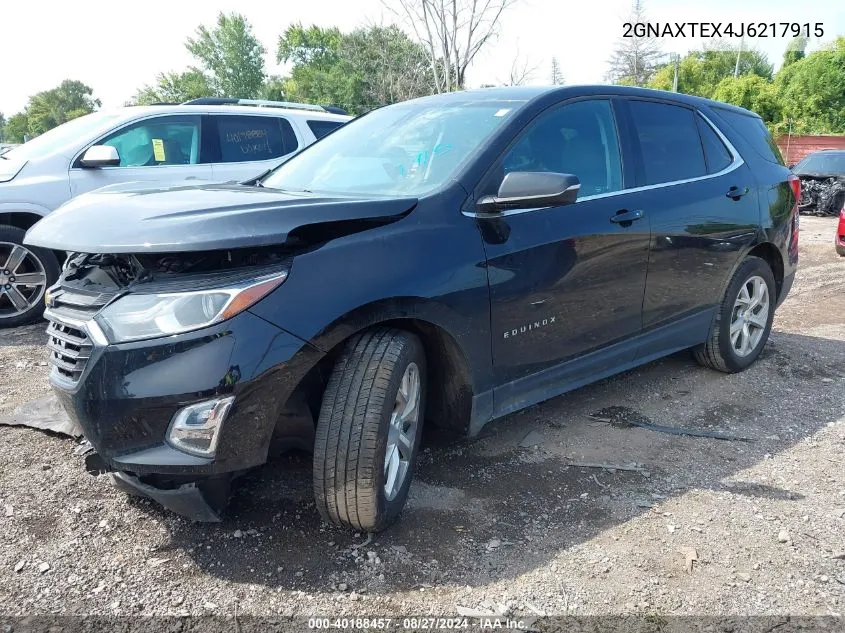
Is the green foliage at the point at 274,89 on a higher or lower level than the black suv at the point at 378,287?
higher

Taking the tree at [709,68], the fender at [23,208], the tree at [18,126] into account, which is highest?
the tree at [18,126]

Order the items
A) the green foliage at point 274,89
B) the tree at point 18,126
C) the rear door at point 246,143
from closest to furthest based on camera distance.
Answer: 1. the rear door at point 246,143
2. the green foliage at point 274,89
3. the tree at point 18,126

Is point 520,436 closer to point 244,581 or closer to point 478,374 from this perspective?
point 478,374

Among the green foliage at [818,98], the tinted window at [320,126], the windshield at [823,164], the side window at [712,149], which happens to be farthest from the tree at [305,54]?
the side window at [712,149]

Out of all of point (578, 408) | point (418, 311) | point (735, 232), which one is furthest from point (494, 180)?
point (735, 232)

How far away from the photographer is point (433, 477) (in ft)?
10.1

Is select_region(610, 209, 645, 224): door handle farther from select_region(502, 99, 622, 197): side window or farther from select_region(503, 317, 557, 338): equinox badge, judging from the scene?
select_region(503, 317, 557, 338): equinox badge

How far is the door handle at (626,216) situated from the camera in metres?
3.33

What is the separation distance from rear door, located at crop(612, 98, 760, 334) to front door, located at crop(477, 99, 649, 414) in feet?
0.56

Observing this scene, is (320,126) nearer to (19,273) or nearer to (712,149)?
(19,273)

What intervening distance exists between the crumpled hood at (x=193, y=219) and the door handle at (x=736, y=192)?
247 centimetres

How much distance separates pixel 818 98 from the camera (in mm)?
33688

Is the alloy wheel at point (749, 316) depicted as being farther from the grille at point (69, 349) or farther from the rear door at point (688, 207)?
the grille at point (69, 349)

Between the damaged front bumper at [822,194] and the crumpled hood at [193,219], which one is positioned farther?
the damaged front bumper at [822,194]
